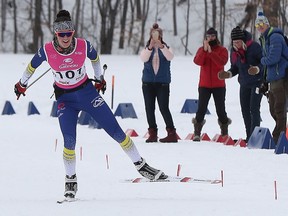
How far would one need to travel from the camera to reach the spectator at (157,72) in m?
11.8

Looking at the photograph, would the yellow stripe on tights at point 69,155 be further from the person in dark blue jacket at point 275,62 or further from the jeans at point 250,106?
the jeans at point 250,106

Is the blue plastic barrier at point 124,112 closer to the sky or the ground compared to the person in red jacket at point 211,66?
closer to the ground

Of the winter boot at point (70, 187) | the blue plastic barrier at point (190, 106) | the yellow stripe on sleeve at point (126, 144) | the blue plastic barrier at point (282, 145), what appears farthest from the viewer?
the blue plastic barrier at point (190, 106)

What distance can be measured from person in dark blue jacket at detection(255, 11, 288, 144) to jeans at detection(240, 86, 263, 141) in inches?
15.0

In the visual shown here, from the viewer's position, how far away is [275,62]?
407 inches

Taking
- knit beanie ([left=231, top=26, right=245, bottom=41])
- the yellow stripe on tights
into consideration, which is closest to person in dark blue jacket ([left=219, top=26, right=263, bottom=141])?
knit beanie ([left=231, top=26, right=245, bottom=41])

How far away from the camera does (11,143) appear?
12.1 m

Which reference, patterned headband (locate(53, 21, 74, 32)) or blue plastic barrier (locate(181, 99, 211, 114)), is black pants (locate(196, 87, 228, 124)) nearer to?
patterned headband (locate(53, 21, 74, 32))

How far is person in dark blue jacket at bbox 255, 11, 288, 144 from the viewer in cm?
1031

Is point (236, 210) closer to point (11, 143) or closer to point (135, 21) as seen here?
point (11, 143)

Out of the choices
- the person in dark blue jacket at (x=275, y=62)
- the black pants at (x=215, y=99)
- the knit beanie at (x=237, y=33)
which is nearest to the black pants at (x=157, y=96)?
the black pants at (x=215, y=99)

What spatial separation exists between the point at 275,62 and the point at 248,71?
2.87 feet

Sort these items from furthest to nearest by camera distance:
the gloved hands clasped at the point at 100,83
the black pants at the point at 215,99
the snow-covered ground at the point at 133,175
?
the black pants at the point at 215,99 → the gloved hands clasped at the point at 100,83 → the snow-covered ground at the point at 133,175

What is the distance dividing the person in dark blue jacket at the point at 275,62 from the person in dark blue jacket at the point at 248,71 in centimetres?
42
